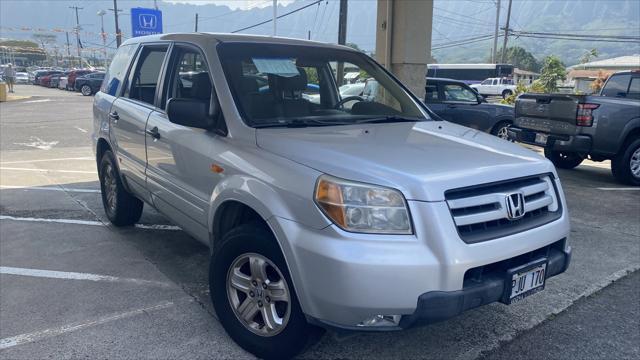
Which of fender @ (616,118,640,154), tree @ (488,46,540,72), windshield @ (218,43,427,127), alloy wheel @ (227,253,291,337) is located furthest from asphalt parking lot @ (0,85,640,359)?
tree @ (488,46,540,72)

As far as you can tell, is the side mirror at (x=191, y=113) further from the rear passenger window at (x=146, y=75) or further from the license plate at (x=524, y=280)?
the license plate at (x=524, y=280)

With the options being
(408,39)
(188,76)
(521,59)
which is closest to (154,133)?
(188,76)

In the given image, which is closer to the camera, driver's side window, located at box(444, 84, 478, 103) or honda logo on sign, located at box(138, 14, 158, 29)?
driver's side window, located at box(444, 84, 478, 103)

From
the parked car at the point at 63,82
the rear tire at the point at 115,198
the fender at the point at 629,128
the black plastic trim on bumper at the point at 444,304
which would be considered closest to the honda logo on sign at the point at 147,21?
the rear tire at the point at 115,198

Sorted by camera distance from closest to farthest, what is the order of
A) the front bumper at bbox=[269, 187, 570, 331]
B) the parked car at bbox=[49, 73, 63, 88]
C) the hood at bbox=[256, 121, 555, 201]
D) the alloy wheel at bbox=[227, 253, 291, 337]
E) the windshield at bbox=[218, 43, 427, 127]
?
the front bumper at bbox=[269, 187, 570, 331]
the hood at bbox=[256, 121, 555, 201]
the alloy wheel at bbox=[227, 253, 291, 337]
the windshield at bbox=[218, 43, 427, 127]
the parked car at bbox=[49, 73, 63, 88]

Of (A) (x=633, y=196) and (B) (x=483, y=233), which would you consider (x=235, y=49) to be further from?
(A) (x=633, y=196)

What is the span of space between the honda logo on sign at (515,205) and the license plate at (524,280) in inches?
10.5

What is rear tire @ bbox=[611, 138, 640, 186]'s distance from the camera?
26.6ft

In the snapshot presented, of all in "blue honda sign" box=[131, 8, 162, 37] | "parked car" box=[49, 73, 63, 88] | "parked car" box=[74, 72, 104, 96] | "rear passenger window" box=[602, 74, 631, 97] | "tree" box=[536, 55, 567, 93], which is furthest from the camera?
"parked car" box=[49, 73, 63, 88]

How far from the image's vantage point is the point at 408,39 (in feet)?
33.2

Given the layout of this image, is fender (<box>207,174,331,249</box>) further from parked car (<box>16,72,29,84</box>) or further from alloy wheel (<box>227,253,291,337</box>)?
parked car (<box>16,72,29,84</box>)

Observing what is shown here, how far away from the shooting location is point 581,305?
3875 millimetres

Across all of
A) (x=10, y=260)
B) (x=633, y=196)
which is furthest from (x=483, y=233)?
(x=633, y=196)

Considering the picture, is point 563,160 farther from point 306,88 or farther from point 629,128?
point 306,88
